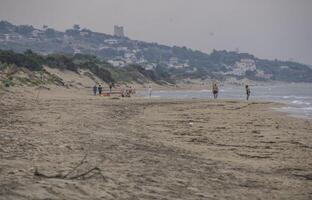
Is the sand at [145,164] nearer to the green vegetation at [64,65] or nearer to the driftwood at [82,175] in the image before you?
the driftwood at [82,175]

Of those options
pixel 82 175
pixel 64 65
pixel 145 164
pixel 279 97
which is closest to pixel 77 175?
pixel 82 175

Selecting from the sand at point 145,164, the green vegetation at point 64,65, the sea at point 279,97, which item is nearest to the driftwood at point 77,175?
the sand at point 145,164

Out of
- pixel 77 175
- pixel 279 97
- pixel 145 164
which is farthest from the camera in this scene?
pixel 279 97

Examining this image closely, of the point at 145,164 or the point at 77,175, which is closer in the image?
the point at 77,175

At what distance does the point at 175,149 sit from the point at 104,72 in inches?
2285

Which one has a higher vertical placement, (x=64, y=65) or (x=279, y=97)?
(x=64, y=65)

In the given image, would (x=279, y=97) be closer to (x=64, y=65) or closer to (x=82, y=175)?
(x=64, y=65)

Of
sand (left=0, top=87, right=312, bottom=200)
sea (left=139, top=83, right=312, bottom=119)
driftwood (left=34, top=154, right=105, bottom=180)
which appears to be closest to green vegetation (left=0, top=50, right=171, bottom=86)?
sea (left=139, top=83, right=312, bottom=119)

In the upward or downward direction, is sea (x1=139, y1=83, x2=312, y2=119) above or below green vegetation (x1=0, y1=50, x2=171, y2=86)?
below

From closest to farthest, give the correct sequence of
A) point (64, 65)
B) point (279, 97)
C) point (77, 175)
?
point (77, 175) → point (279, 97) → point (64, 65)

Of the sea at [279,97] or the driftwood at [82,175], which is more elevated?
the driftwood at [82,175]

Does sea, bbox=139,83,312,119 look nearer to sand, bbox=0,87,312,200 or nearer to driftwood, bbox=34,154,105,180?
sand, bbox=0,87,312,200

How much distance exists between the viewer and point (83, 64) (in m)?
62.9

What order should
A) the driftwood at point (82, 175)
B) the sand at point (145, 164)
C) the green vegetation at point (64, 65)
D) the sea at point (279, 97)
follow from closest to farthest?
the sand at point (145, 164) < the driftwood at point (82, 175) < the sea at point (279, 97) < the green vegetation at point (64, 65)
